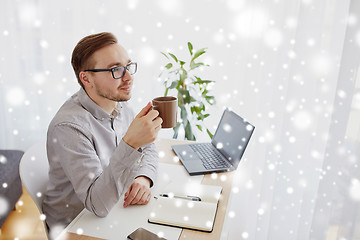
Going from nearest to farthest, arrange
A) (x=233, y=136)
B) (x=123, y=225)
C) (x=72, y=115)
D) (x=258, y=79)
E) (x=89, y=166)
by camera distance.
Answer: (x=123, y=225) < (x=89, y=166) < (x=72, y=115) < (x=233, y=136) < (x=258, y=79)

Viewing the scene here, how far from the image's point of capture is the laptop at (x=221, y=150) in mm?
1385

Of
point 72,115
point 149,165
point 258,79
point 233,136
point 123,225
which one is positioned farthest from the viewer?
point 258,79

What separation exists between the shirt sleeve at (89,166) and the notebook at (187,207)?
139 mm

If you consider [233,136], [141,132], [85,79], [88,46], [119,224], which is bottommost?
[119,224]

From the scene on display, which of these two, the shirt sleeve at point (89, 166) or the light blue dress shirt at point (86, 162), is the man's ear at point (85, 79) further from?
the shirt sleeve at point (89, 166)

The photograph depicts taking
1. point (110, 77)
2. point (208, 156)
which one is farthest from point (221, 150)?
point (110, 77)

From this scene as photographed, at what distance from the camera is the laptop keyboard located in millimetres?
1419

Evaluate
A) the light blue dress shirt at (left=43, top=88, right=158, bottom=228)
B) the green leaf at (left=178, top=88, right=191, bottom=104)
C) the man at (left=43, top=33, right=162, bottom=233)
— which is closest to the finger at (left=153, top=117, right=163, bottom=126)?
the man at (left=43, top=33, right=162, bottom=233)

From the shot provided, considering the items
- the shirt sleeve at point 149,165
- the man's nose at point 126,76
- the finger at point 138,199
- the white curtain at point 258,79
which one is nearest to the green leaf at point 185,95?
the white curtain at point 258,79

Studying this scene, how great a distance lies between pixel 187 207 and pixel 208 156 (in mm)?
481

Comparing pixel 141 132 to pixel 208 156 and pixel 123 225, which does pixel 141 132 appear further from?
pixel 208 156

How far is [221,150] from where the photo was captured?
1556 mm

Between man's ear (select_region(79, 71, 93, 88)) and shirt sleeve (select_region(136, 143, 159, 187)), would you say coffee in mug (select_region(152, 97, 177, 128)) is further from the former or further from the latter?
man's ear (select_region(79, 71, 93, 88))

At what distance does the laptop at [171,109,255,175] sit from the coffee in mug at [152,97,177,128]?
288 millimetres
